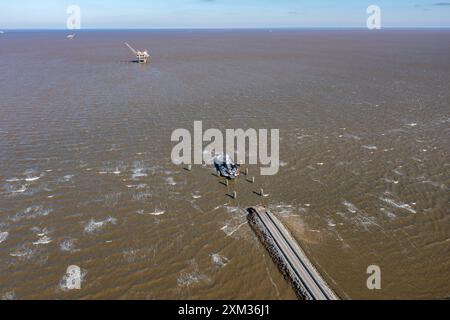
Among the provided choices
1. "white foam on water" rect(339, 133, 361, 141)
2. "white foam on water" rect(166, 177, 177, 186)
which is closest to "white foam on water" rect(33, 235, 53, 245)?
"white foam on water" rect(166, 177, 177, 186)

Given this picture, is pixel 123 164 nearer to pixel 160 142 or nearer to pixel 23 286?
pixel 160 142

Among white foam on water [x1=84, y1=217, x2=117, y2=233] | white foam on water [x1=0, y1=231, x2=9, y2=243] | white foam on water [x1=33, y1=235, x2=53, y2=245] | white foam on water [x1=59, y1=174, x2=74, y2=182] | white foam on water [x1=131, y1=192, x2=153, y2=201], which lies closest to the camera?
white foam on water [x1=33, y1=235, x2=53, y2=245]

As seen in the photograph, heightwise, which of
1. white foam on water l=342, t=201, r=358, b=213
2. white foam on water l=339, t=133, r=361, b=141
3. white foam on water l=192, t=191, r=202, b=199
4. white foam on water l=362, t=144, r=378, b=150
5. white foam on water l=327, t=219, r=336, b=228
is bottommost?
white foam on water l=327, t=219, r=336, b=228

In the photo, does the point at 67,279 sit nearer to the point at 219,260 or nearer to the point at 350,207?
the point at 219,260

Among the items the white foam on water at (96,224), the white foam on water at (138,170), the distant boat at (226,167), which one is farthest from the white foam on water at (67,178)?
the distant boat at (226,167)

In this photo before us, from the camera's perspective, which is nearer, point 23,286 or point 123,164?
point 23,286

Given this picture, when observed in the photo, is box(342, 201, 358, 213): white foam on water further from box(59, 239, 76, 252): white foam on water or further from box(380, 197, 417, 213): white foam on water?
box(59, 239, 76, 252): white foam on water
